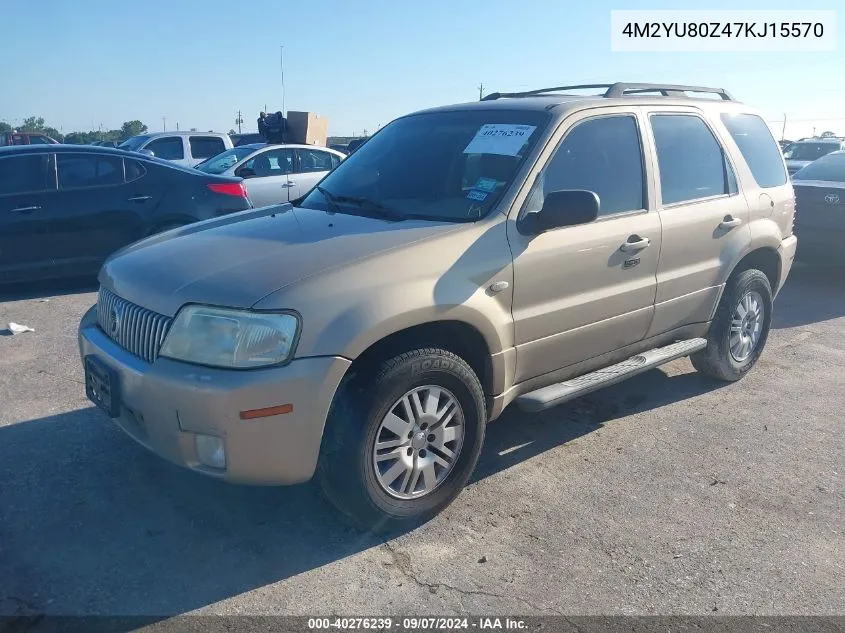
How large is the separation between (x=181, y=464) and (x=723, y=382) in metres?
3.92

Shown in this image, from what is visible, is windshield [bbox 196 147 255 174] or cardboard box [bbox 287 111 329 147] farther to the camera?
cardboard box [bbox 287 111 329 147]

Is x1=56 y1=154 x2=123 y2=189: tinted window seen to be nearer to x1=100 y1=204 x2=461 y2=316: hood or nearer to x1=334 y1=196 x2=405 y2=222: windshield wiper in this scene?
x1=100 y1=204 x2=461 y2=316: hood

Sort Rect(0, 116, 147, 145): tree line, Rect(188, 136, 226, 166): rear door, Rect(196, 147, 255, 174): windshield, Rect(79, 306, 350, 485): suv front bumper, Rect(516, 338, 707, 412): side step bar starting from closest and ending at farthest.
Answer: Rect(79, 306, 350, 485): suv front bumper, Rect(516, 338, 707, 412): side step bar, Rect(196, 147, 255, 174): windshield, Rect(188, 136, 226, 166): rear door, Rect(0, 116, 147, 145): tree line

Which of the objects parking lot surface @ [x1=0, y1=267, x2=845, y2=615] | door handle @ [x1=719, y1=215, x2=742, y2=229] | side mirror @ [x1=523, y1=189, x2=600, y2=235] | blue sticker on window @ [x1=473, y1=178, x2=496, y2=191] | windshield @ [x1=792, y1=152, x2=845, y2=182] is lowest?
parking lot surface @ [x1=0, y1=267, x2=845, y2=615]

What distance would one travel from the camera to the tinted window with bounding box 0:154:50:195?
23.5 feet

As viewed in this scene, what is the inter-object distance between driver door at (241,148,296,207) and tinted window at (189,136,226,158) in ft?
12.8

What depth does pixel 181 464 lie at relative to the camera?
2994 mm

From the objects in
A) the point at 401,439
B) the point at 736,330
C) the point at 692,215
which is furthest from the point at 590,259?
the point at 736,330

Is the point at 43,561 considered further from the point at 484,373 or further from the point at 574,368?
the point at 574,368

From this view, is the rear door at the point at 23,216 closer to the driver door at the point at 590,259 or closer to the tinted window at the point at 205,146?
the driver door at the point at 590,259

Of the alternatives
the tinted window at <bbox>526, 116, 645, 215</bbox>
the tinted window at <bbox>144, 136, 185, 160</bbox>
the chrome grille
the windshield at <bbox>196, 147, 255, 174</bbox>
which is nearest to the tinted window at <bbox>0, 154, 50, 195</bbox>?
the windshield at <bbox>196, 147, 255, 174</bbox>

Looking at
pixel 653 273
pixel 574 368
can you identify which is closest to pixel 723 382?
pixel 653 273

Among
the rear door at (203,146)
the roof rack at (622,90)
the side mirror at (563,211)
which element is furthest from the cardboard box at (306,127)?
the side mirror at (563,211)

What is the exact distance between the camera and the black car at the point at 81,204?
7113mm
